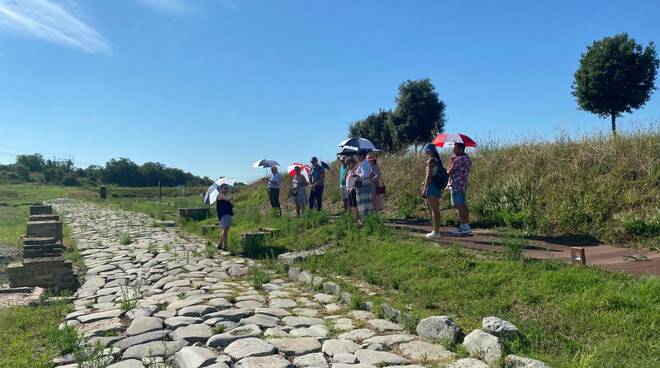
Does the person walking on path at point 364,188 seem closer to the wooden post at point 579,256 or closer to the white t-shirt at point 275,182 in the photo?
the wooden post at point 579,256

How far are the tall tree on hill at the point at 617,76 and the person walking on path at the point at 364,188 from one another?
50.8ft

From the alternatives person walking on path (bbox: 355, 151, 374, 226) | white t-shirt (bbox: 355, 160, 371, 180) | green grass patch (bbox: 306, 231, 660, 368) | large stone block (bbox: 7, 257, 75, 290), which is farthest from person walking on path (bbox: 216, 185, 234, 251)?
green grass patch (bbox: 306, 231, 660, 368)

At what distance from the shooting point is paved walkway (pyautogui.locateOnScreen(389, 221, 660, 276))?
5895mm

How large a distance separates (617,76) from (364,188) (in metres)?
15.8

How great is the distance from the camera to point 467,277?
568 cm

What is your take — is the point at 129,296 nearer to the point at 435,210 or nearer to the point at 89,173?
the point at 435,210

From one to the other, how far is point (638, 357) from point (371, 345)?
6.52 feet

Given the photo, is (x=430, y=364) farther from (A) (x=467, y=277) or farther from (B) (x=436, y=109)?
(B) (x=436, y=109)

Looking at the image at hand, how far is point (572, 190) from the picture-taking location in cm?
943

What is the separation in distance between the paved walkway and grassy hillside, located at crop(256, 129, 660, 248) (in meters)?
0.52

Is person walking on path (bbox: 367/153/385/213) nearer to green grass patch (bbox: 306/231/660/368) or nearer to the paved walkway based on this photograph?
the paved walkway

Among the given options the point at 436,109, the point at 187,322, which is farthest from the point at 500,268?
the point at 436,109

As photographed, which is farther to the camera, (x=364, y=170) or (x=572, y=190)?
(x=364, y=170)

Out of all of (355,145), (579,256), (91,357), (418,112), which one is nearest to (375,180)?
(355,145)
